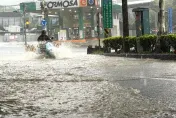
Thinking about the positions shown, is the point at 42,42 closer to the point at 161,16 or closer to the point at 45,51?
the point at 45,51

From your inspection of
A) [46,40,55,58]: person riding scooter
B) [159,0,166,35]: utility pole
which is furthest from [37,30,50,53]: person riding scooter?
[159,0,166,35]: utility pole

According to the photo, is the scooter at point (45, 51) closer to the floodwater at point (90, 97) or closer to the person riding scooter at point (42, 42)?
the person riding scooter at point (42, 42)

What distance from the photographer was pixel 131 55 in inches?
782

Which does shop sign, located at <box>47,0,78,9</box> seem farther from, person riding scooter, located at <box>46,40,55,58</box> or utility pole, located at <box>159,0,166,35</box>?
utility pole, located at <box>159,0,166,35</box>

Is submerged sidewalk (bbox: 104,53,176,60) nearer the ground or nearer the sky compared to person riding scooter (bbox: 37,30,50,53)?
nearer the ground

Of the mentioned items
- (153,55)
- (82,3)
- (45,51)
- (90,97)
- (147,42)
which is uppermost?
(82,3)

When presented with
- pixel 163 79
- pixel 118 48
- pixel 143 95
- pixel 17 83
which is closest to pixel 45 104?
pixel 143 95

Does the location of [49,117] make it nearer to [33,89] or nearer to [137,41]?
[33,89]

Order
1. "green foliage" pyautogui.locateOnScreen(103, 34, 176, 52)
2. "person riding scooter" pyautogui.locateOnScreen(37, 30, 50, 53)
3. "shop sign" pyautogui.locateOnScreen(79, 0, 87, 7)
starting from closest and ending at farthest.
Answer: "green foliage" pyautogui.locateOnScreen(103, 34, 176, 52)
"person riding scooter" pyautogui.locateOnScreen(37, 30, 50, 53)
"shop sign" pyautogui.locateOnScreen(79, 0, 87, 7)

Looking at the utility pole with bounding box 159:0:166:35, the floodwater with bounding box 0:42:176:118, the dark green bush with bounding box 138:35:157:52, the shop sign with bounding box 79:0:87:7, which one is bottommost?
the floodwater with bounding box 0:42:176:118

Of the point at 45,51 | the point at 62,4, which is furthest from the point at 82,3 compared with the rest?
the point at 45,51

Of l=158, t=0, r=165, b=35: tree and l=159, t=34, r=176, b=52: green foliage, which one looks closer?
l=159, t=34, r=176, b=52: green foliage

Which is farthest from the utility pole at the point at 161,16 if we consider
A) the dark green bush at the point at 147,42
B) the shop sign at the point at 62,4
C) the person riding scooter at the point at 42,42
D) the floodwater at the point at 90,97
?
the shop sign at the point at 62,4

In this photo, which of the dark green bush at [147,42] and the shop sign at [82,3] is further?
the shop sign at [82,3]
